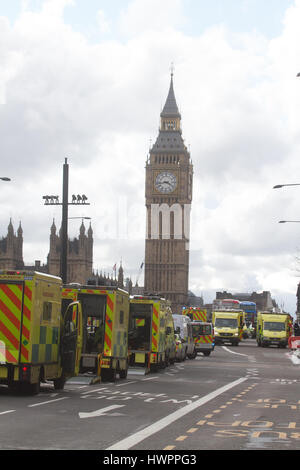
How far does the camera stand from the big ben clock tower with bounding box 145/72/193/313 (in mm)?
178625

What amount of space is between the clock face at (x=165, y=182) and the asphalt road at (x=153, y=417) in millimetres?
152152

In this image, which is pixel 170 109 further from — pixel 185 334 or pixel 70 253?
pixel 185 334

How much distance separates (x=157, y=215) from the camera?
590 ft

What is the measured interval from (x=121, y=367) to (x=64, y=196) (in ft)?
39.2

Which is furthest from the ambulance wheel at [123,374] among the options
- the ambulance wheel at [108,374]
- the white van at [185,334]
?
the white van at [185,334]

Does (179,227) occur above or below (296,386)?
above

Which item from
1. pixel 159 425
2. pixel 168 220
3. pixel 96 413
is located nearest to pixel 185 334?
pixel 96 413

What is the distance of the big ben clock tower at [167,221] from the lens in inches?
7032

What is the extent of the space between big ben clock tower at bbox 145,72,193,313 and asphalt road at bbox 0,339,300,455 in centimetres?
15223

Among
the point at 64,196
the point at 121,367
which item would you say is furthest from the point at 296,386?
the point at 64,196

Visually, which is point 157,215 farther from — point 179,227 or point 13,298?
point 13,298

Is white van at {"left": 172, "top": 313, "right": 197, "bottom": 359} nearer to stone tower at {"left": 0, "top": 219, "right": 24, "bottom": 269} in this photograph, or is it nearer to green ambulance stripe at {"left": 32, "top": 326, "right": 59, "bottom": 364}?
green ambulance stripe at {"left": 32, "top": 326, "right": 59, "bottom": 364}
